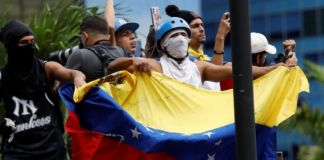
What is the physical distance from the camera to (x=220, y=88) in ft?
23.9

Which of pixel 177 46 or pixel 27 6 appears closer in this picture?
pixel 177 46

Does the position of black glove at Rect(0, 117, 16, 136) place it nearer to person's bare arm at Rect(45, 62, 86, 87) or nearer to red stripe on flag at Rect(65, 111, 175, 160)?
red stripe on flag at Rect(65, 111, 175, 160)

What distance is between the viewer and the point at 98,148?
572 cm

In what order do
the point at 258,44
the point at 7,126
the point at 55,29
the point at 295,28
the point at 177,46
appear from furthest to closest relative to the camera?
the point at 295,28, the point at 55,29, the point at 258,44, the point at 177,46, the point at 7,126

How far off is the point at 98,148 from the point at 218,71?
1.39 metres

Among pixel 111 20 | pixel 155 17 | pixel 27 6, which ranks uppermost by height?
pixel 111 20

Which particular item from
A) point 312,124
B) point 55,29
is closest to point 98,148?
point 55,29

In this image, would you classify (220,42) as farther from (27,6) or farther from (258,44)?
(27,6)

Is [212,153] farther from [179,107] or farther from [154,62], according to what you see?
[154,62]

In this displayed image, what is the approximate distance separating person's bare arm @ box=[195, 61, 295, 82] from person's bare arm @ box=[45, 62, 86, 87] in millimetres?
1240

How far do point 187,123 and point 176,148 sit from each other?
0.34 metres

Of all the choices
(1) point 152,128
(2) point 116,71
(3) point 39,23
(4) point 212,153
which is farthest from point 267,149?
(3) point 39,23

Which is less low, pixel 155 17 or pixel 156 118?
pixel 155 17

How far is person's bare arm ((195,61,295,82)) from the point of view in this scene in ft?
20.7
